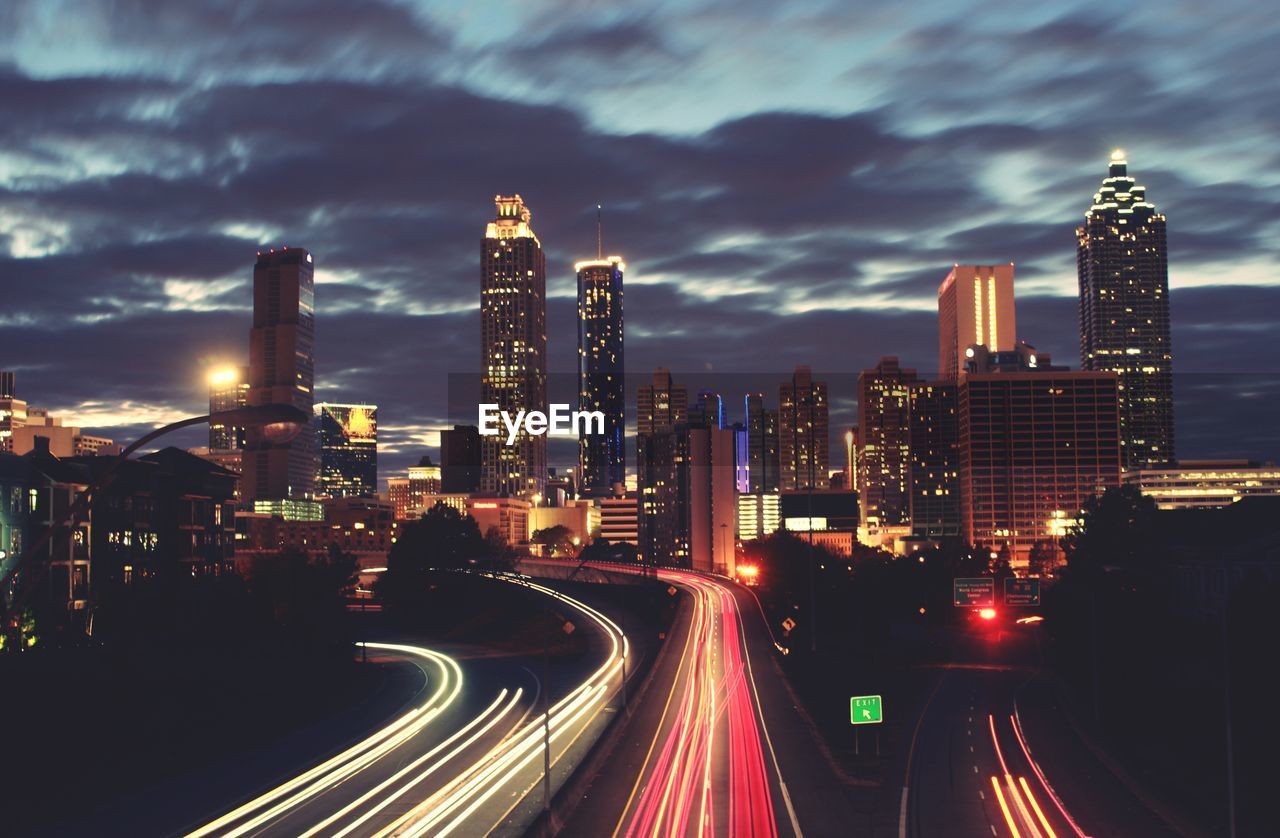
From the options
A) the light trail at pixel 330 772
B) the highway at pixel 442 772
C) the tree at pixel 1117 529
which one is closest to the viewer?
the highway at pixel 442 772

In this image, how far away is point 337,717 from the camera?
9044 centimetres

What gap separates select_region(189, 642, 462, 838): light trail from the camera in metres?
55.7

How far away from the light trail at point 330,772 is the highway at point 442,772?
0.06 meters

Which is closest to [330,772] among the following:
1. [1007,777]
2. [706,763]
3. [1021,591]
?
[706,763]

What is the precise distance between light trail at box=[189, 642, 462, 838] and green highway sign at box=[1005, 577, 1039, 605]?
128 ft

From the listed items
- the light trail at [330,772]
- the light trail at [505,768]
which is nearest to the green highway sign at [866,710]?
the light trail at [505,768]

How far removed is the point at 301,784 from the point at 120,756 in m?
11.4

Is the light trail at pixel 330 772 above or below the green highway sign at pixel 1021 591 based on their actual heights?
below

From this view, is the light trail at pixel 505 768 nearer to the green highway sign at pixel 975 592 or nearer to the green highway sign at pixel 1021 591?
the green highway sign at pixel 975 592

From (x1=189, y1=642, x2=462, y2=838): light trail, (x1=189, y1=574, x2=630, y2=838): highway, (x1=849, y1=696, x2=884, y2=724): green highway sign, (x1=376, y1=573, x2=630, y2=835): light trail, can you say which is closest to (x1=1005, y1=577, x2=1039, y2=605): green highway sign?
(x1=849, y1=696, x2=884, y2=724): green highway sign

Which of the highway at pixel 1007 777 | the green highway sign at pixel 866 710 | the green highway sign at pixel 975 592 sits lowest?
the highway at pixel 1007 777

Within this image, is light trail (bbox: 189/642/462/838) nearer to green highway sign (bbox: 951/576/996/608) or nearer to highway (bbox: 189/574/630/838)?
highway (bbox: 189/574/630/838)

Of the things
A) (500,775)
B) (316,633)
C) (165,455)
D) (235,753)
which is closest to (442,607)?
(165,455)

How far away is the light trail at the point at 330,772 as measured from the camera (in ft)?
183
